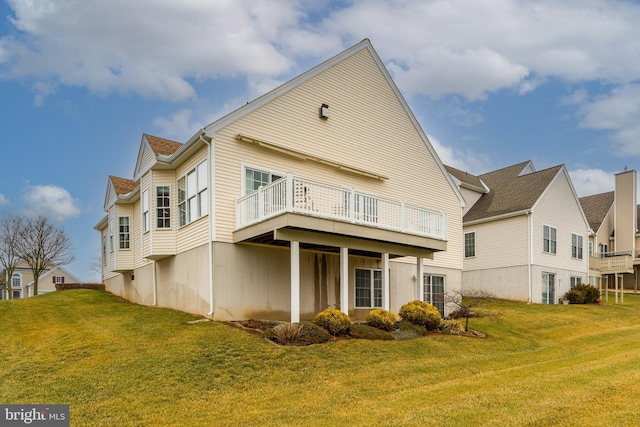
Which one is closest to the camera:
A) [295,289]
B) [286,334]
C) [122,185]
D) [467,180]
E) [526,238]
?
[286,334]

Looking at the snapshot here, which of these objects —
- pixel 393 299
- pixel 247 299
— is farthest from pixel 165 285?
pixel 393 299

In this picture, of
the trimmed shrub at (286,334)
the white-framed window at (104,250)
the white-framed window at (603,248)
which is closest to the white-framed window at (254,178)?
the trimmed shrub at (286,334)

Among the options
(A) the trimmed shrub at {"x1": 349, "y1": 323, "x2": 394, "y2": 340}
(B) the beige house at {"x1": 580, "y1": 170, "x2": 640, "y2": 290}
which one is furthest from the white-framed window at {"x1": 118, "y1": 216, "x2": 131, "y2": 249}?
(B) the beige house at {"x1": 580, "y1": 170, "x2": 640, "y2": 290}

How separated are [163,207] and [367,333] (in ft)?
28.5

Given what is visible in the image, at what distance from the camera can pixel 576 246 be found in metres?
33.0

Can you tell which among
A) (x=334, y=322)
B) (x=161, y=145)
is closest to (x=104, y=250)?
Result: (x=161, y=145)

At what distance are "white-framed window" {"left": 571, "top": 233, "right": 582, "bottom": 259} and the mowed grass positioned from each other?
16.9 m

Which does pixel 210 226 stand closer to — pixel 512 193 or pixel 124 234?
pixel 124 234

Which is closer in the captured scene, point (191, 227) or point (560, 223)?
point (191, 227)

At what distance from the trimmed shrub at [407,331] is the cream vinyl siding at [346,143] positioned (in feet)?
19.0

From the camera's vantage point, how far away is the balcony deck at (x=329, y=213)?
14.1 metres

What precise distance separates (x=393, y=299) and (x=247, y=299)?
719cm

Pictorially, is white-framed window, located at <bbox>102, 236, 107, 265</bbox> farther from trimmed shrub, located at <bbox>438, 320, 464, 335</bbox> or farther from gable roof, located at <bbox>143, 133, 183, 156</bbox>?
trimmed shrub, located at <bbox>438, 320, 464, 335</bbox>

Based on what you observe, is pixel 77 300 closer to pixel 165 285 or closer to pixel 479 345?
pixel 165 285
